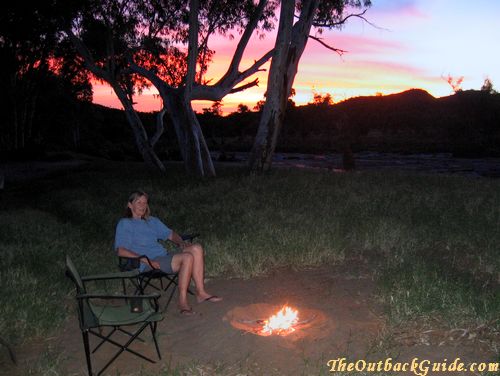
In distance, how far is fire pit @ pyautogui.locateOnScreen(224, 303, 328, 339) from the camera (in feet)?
15.4

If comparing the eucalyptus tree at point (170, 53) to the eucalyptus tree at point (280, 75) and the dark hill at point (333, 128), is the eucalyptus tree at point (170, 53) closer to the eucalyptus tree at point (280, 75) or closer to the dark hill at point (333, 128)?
the eucalyptus tree at point (280, 75)

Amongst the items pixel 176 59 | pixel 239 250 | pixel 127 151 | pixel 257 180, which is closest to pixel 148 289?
pixel 239 250

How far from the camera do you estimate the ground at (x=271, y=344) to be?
410 centimetres

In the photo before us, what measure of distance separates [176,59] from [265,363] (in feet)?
72.4

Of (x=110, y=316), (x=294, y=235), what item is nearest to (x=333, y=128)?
(x=294, y=235)

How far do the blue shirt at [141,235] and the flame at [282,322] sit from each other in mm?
1640

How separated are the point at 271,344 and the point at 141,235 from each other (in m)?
2.21

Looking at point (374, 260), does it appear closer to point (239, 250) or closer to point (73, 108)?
point (239, 250)

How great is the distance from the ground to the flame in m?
0.13

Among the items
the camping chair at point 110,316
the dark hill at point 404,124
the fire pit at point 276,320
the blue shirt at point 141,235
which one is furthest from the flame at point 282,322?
the dark hill at point 404,124

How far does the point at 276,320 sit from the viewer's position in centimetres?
502

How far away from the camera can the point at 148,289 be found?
6.57 metres

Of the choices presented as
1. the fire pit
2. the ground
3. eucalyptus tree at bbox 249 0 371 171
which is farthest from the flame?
eucalyptus tree at bbox 249 0 371 171

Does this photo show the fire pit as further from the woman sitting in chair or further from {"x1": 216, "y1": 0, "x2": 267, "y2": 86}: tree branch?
{"x1": 216, "y1": 0, "x2": 267, "y2": 86}: tree branch
